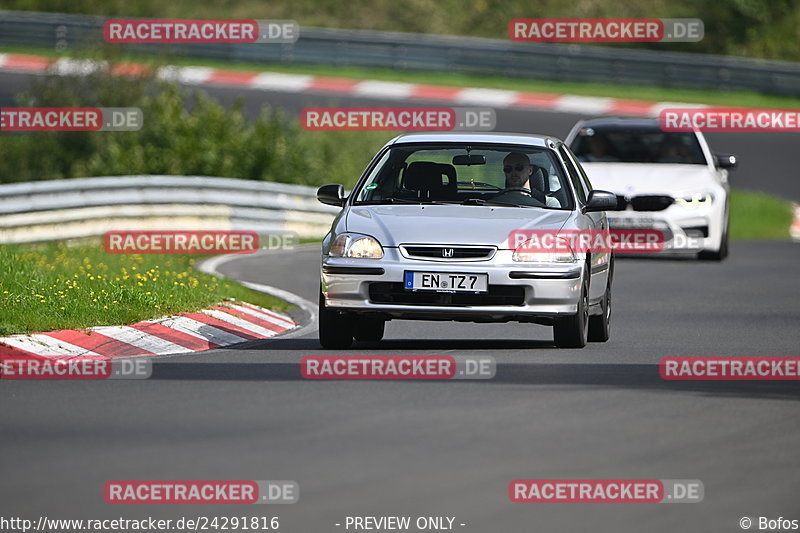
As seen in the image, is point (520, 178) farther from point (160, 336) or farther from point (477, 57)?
point (477, 57)

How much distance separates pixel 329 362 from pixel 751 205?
19542 millimetres

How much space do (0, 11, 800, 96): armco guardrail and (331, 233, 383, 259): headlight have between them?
26.4 metres

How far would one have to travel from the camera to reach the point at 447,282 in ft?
38.7

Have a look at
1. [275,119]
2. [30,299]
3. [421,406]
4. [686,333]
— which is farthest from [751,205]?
[421,406]

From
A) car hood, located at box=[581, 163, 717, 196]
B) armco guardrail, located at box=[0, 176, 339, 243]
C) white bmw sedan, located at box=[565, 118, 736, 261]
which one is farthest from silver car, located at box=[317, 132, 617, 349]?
armco guardrail, located at box=[0, 176, 339, 243]

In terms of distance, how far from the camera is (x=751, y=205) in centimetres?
2988

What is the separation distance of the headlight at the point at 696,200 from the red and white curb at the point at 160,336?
24.9 feet

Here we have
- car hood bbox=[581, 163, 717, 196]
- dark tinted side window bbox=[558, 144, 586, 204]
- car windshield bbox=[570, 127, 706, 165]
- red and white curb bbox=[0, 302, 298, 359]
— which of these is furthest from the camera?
car windshield bbox=[570, 127, 706, 165]

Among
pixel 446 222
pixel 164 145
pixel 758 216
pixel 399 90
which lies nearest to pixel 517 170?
pixel 446 222

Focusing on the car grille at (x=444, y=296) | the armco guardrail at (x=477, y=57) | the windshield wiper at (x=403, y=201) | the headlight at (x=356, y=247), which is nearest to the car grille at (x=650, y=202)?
the windshield wiper at (x=403, y=201)

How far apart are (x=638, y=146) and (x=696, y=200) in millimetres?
1502

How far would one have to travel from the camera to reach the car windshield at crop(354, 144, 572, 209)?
1270cm

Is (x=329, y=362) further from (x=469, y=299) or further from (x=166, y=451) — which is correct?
(x=166, y=451)

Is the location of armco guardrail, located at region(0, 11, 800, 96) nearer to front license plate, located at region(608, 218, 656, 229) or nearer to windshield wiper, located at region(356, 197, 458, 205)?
front license plate, located at region(608, 218, 656, 229)
